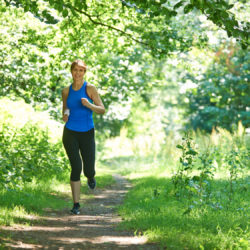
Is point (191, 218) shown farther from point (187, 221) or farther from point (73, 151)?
point (73, 151)

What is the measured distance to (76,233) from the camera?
531 cm

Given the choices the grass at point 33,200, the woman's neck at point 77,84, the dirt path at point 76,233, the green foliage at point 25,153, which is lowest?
the dirt path at point 76,233

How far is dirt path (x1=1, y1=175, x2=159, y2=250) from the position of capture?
15.2ft

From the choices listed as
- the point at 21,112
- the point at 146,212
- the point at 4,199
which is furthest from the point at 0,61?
the point at 146,212

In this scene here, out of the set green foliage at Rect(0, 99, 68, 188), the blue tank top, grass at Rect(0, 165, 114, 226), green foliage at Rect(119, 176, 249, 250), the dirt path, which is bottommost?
the dirt path

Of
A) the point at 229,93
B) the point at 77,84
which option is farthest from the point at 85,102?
the point at 229,93

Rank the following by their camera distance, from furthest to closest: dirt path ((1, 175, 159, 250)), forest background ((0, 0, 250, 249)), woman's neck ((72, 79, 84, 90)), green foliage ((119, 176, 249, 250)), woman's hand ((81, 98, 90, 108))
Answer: woman's neck ((72, 79, 84, 90)) < woman's hand ((81, 98, 90, 108)) < forest background ((0, 0, 250, 249)) < dirt path ((1, 175, 159, 250)) < green foliage ((119, 176, 249, 250))

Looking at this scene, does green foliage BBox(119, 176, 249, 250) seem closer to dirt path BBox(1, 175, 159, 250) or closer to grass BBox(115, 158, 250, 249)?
grass BBox(115, 158, 250, 249)

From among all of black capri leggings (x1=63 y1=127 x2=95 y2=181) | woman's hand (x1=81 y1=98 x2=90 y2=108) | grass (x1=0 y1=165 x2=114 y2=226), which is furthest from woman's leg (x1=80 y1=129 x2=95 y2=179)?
grass (x1=0 y1=165 x2=114 y2=226)

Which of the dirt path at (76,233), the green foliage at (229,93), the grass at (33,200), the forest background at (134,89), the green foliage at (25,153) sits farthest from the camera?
the green foliage at (229,93)

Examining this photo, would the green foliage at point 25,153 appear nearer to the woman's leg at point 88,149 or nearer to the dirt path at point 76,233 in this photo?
the dirt path at point 76,233


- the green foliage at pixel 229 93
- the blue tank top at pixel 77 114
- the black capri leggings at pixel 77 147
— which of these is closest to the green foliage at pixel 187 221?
the black capri leggings at pixel 77 147

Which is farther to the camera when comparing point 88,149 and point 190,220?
point 88,149

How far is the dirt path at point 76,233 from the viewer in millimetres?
4625
